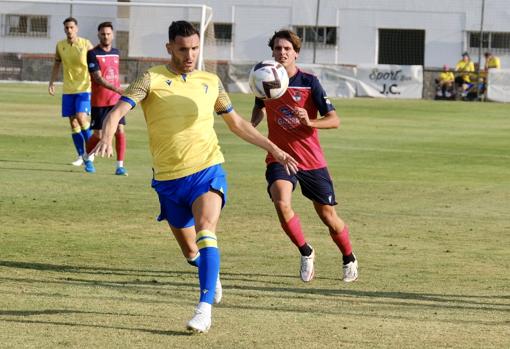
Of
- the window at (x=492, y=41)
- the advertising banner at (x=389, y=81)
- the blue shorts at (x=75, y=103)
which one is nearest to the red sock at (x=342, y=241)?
the blue shorts at (x=75, y=103)

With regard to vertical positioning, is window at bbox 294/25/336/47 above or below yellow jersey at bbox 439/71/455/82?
→ above

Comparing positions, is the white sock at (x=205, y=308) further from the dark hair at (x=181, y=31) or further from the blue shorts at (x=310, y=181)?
the blue shorts at (x=310, y=181)

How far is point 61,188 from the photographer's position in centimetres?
1681

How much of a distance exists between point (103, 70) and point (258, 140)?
1126cm

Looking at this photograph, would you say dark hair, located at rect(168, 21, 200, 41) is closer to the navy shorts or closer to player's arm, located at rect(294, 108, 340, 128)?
player's arm, located at rect(294, 108, 340, 128)

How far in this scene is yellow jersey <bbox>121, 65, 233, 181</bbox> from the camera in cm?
831

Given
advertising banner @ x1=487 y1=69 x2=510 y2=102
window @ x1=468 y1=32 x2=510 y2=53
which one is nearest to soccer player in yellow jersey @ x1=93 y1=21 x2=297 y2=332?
advertising banner @ x1=487 y1=69 x2=510 y2=102

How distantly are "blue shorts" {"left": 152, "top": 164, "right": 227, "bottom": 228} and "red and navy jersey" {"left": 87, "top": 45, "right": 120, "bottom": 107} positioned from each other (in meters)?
10.6

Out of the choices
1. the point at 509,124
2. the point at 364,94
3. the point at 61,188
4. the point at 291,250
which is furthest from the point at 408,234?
the point at 364,94

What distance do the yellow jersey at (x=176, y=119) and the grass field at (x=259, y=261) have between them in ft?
3.48

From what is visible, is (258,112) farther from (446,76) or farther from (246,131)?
(446,76)

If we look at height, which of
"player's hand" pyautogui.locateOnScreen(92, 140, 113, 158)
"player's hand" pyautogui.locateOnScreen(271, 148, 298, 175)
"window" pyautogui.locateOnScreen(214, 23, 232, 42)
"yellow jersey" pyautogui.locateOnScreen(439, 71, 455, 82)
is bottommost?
"yellow jersey" pyautogui.locateOnScreen(439, 71, 455, 82)

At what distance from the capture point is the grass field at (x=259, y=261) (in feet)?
25.5

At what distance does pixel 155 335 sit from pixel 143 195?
8.80 meters
